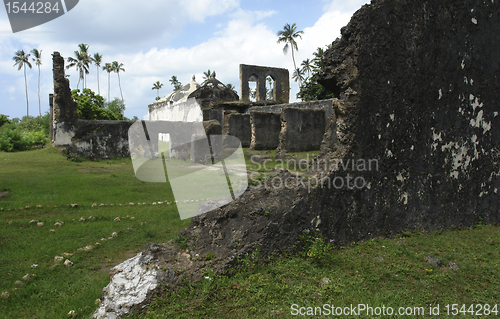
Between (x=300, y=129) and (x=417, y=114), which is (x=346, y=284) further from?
(x=300, y=129)

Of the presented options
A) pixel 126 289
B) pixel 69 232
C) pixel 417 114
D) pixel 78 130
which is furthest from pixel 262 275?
pixel 78 130

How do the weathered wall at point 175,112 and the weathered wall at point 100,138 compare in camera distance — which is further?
the weathered wall at point 175,112

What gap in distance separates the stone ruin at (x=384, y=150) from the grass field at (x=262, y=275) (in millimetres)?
213

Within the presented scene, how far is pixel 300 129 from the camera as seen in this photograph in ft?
47.6

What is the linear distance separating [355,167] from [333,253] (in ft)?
3.06

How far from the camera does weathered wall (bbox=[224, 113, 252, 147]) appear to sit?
1803 centimetres

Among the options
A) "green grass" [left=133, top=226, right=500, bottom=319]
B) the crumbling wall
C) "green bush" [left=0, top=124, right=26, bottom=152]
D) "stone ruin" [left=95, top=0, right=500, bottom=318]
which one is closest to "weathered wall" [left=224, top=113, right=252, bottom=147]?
the crumbling wall

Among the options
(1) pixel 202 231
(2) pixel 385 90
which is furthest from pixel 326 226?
(2) pixel 385 90

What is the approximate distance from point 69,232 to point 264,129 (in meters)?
12.3

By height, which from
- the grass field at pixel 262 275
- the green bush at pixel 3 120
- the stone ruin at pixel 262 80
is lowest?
the grass field at pixel 262 275

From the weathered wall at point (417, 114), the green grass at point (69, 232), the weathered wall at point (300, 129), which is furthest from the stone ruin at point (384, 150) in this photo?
the weathered wall at point (300, 129)

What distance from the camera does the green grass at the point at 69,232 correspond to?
3.00 meters

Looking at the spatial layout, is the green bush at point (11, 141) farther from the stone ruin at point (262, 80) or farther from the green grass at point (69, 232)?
the stone ruin at point (262, 80)

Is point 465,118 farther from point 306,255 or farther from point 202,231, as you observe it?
point 202,231
